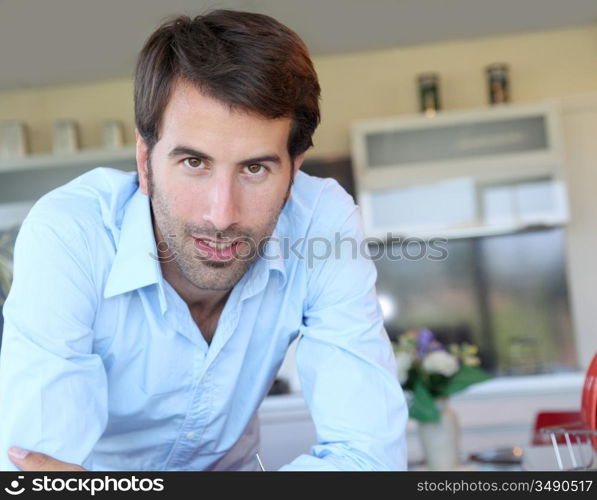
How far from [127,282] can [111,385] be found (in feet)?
0.59

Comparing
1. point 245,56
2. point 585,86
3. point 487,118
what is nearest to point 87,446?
point 245,56

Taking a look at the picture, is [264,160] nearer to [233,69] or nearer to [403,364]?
[233,69]

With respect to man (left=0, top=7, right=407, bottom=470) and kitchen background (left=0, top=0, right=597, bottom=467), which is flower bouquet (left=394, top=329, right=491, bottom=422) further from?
kitchen background (left=0, top=0, right=597, bottom=467)

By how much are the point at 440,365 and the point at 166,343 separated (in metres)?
1.33

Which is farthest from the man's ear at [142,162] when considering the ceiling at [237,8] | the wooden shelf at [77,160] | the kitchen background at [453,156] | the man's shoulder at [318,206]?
the wooden shelf at [77,160]

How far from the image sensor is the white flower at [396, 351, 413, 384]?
2373mm

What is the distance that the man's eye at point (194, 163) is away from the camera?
1048 mm

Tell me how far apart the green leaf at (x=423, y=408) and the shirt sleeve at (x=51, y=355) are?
1.37 m

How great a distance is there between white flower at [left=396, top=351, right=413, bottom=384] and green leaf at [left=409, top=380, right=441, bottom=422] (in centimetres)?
6

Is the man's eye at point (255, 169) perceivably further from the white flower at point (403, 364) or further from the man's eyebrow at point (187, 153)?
the white flower at point (403, 364)

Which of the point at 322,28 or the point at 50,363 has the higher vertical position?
the point at 322,28

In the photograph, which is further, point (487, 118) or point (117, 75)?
point (117, 75)

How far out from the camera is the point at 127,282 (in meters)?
1.11

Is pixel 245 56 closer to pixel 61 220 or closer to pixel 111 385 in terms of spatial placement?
pixel 61 220
